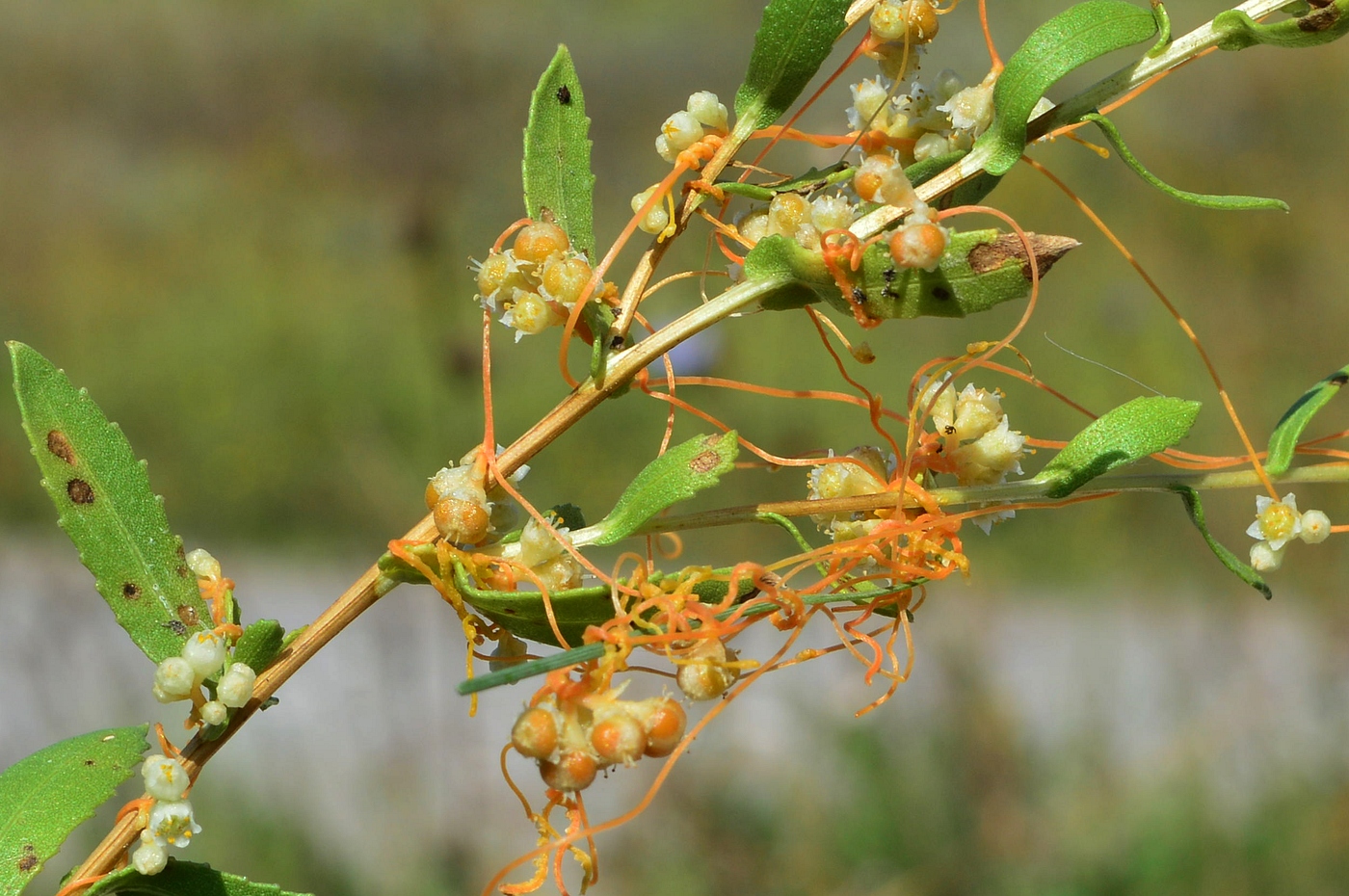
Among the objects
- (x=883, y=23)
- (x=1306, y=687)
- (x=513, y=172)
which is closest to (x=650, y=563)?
(x=883, y=23)

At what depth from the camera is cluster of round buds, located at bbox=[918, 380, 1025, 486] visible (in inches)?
46.9

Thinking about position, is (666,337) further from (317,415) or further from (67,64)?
(67,64)

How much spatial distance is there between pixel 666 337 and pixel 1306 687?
633 cm

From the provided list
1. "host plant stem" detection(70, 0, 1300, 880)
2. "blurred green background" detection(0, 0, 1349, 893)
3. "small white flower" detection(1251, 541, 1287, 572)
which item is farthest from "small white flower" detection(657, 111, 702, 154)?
"blurred green background" detection(0, 0, 1349, 893)

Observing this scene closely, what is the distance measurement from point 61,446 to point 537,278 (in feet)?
1.68

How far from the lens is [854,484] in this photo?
1.23 meters

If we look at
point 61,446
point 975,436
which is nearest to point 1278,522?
point 975,436

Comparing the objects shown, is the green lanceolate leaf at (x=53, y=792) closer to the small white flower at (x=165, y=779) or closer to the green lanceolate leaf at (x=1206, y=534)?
the small white flower at (x=165, y=779)

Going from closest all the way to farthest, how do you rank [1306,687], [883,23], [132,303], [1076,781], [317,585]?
[883,23] < [1076,781] < [1306,687] < [317,585] < [132,303]

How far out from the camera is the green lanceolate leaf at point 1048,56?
99 centimetres

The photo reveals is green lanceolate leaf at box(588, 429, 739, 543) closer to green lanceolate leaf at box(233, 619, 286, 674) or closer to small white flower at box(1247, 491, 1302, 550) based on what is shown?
green lanceolate leaf at box(233, 619, 286, 674)

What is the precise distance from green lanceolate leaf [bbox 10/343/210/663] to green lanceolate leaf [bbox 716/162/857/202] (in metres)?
0.67

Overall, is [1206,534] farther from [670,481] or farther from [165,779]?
[165,779]

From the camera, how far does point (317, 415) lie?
8617 mm
